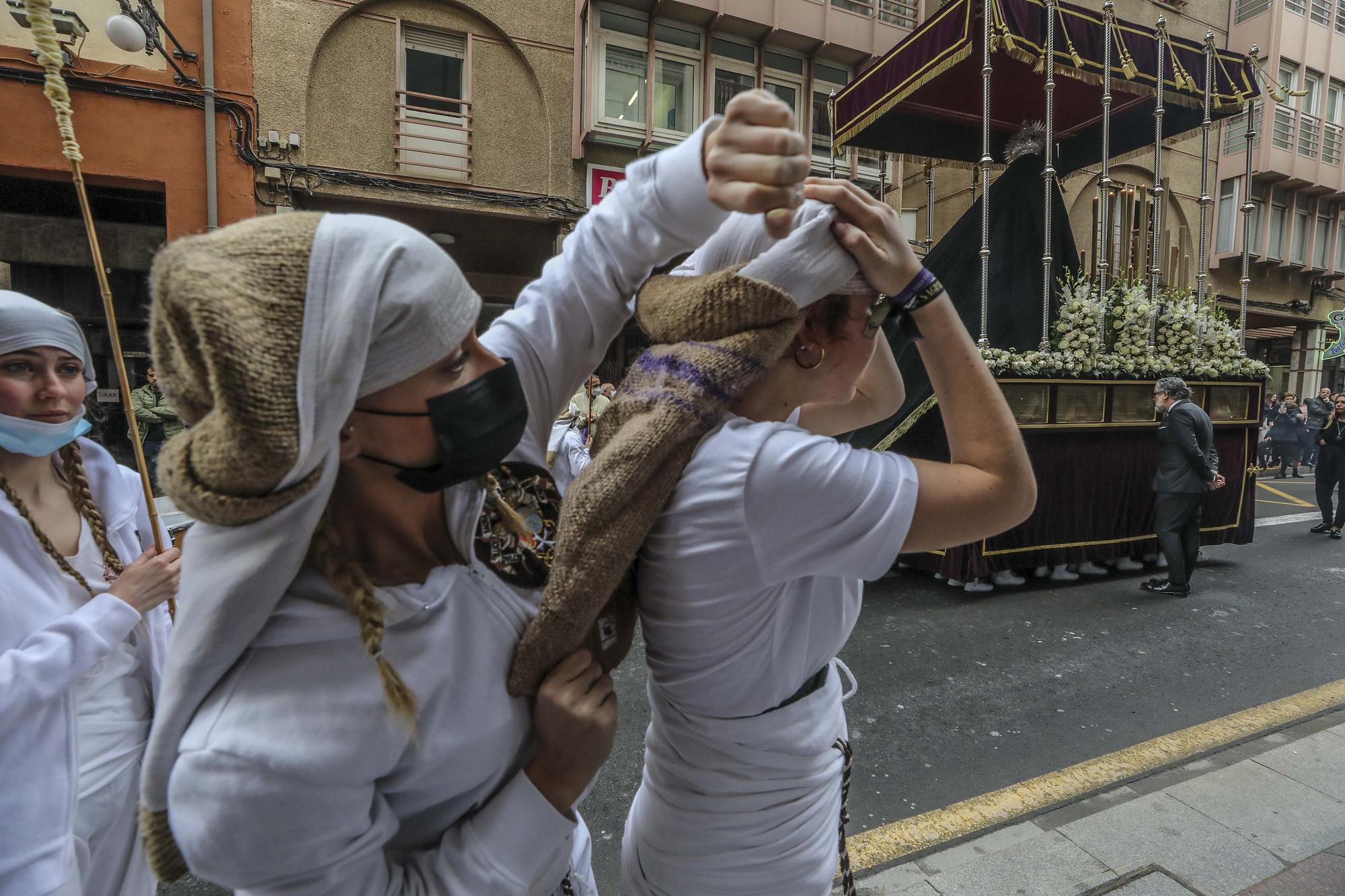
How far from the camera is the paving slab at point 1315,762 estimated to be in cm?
281

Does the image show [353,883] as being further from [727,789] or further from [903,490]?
[903,490]

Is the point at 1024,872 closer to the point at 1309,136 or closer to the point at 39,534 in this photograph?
the point at 39,534

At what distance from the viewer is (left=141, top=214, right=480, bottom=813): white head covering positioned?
0.68 metres

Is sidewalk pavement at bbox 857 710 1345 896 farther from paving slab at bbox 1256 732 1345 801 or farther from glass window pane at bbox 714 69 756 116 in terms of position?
glass window pane at bbox 714 69 756 116

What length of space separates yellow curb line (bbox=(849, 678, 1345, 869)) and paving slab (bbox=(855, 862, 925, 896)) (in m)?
0.05

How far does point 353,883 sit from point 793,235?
101cm

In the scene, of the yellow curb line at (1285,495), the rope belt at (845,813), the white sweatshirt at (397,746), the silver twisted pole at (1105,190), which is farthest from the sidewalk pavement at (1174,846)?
the yellow curb line at (1285,495)

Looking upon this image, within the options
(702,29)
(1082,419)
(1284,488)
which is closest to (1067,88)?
(1082,419)

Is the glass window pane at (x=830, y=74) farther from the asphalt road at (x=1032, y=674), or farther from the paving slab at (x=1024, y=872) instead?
the paving slab at (x=1024, y=872)

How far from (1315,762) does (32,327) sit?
4.76m

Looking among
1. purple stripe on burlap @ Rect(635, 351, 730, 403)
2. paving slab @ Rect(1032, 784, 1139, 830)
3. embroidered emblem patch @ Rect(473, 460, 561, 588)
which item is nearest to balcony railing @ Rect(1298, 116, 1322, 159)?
paving slab @ Rect(1032, 784, 1139, 830)

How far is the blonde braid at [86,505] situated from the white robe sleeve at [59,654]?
0.68 feet

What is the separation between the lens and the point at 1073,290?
6488 millimetres

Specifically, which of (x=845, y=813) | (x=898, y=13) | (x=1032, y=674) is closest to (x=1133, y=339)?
(x=1032, y=674)
